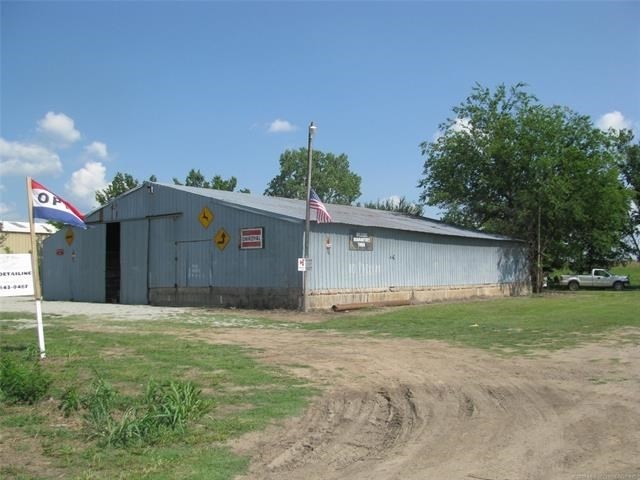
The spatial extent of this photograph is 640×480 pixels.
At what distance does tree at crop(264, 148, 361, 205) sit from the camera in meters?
95.2

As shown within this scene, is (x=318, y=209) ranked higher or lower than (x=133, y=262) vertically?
higher

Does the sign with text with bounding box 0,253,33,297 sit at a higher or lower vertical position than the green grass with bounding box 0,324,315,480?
higher

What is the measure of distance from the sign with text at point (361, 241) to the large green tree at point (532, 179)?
53.5ft

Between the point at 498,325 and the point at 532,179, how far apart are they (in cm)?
2370

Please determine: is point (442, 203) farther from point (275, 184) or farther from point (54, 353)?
point (275, 184)

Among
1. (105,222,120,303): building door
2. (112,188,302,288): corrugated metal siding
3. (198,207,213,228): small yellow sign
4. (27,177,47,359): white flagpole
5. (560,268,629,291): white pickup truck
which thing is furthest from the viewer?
(560,268,629,291): white pickup truck

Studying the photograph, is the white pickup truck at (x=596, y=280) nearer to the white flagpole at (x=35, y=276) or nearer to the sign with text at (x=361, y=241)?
the sign with text at (x=361, y=241)

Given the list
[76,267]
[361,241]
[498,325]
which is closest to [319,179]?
[76,267]

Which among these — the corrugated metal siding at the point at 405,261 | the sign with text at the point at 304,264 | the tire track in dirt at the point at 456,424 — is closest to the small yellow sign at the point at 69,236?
the corrugated metal siding at the point at 405,261

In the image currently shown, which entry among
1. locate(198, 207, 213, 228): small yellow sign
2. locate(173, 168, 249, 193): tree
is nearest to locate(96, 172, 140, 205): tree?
locate(173, 168, 249, 193): tree

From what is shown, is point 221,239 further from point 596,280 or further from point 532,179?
point 596,280

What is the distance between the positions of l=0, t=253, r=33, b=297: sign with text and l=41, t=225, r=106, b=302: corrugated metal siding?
875 inches

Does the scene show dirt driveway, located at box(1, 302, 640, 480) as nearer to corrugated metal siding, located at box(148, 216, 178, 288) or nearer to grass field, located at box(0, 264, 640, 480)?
grass field, located at box(0, 264, 640, 480)

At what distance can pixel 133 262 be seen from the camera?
30.6 m
